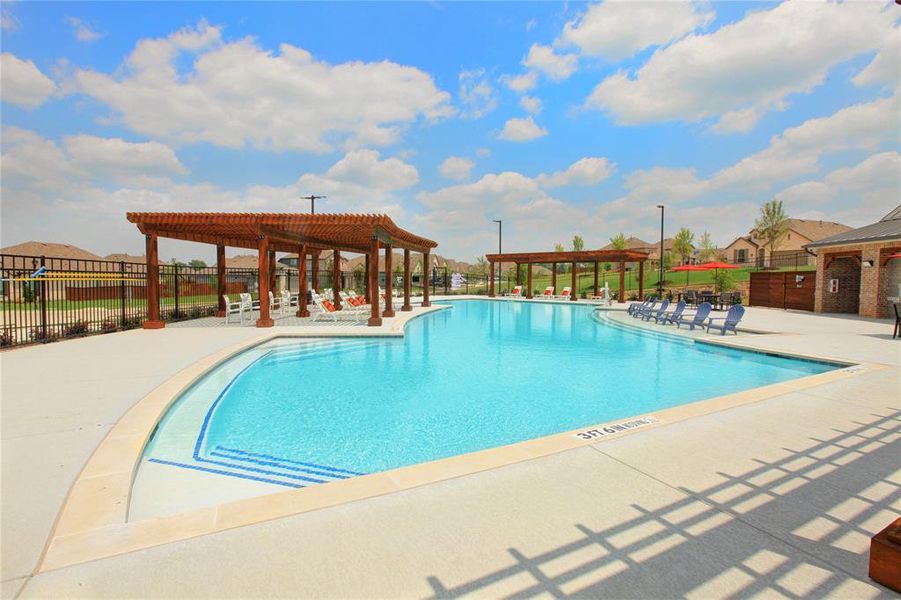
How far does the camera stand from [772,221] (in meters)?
48.8

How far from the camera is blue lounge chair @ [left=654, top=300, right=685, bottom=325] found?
14.6 meters

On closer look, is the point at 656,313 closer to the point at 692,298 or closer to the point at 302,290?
the point at 692,298

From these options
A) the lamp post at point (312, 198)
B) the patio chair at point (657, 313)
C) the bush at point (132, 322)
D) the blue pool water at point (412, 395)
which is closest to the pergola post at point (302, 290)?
the bush at point (132, 322)

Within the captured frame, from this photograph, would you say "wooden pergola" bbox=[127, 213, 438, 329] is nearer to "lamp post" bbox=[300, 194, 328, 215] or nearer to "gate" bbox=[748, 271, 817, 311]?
"lamp post" bbox=[300, 194, 328, 215]

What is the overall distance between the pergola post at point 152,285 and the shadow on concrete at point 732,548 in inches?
530

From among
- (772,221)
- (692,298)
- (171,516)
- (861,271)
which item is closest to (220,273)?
(171,516)

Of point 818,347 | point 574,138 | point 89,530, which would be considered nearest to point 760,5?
point 818,347

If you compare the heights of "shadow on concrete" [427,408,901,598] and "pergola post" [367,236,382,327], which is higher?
"pergola post" [367,236,382,327]

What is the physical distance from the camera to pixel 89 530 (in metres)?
2.46

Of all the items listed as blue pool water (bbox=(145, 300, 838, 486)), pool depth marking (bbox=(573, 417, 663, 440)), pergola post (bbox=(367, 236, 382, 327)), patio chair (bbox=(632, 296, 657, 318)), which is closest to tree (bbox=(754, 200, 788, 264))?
patio chair (bbox=(632, 296, 657, 318))

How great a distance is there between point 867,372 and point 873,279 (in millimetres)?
12695

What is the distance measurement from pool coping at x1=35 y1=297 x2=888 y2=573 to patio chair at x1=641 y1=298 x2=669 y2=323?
38.2 ft

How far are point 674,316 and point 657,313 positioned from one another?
3.58 feet

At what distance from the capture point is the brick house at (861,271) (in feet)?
50.4
